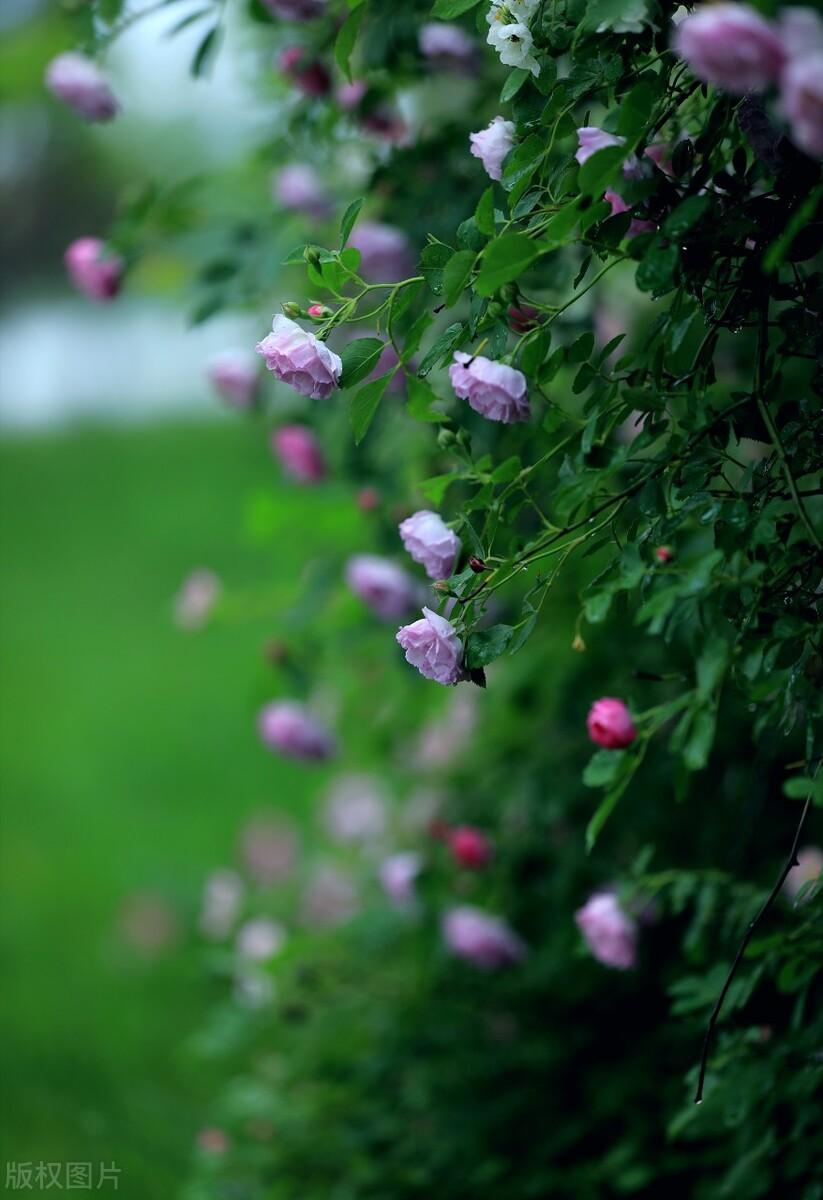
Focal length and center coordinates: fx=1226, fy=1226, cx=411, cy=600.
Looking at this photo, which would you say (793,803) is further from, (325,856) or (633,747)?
(325,856)

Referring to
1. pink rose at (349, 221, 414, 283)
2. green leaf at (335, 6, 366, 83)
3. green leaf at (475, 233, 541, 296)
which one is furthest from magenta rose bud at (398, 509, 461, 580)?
pink rose at (349, 221, 414, 283)

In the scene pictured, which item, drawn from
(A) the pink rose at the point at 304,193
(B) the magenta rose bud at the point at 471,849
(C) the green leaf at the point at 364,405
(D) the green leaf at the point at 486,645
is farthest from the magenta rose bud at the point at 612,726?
(A) the pink rose at the point at 304,193

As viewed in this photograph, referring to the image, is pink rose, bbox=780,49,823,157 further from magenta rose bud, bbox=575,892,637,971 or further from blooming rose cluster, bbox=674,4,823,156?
magenta rose bud, bbox=575,892,637,971

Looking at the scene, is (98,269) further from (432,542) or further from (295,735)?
(432,542)

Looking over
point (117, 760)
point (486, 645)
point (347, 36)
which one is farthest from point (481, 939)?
point (117, 760)

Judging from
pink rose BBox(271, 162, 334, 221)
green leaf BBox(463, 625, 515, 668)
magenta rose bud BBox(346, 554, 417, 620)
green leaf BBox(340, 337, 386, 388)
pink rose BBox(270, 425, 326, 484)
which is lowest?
magenta rose bud BBox(346, 554, 417, 620)

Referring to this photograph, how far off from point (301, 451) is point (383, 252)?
0.92ft

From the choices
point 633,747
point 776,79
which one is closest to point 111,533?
point 633,747

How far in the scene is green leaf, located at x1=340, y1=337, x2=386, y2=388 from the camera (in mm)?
704

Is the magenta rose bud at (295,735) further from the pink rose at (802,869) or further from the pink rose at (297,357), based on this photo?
the pink rose at (297,357)

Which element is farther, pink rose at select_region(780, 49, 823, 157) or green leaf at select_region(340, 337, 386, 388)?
green leaf at select_region(340, 337, 386, 388)

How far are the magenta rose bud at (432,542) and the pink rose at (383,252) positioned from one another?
512 mm

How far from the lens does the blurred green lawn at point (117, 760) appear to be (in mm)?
1742

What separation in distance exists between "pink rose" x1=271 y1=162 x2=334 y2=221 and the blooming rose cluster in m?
0.91
